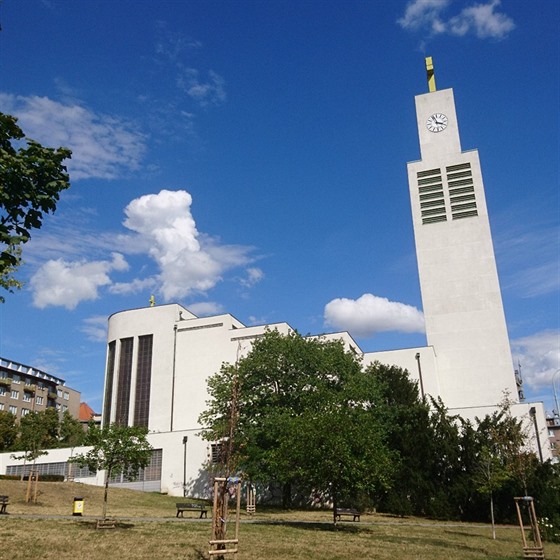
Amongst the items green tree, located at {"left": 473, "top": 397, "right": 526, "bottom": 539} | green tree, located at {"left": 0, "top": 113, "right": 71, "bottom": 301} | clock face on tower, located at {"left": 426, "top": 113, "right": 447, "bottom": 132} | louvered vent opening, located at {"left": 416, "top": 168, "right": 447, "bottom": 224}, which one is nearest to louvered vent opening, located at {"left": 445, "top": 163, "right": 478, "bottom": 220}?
louvered vent opening, located at {"left": 416, "top": 168, "right": 447, "bottom": 224}

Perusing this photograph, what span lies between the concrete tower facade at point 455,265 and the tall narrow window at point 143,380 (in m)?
28.6

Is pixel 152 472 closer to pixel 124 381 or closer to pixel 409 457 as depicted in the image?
pixel 124 381

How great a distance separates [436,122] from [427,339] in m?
24.4

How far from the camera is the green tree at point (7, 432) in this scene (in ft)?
212

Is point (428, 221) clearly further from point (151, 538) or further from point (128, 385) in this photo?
point (151, 538)

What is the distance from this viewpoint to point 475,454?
35188 millimetres

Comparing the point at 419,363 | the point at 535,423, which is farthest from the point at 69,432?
the point at 535,423

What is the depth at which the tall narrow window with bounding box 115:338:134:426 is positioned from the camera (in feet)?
191

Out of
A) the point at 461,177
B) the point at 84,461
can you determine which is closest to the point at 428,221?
the point at 461,177

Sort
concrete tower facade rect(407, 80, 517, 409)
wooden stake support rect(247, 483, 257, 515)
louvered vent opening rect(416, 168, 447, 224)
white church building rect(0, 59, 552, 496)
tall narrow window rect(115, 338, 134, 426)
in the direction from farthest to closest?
1. tall narrow window rect(115, 338, 134, 426)
2. louvered vent opening rect(416, 168, 447, 224)
3. concrete tower facade rect(407, 80, 517, 409)
4. white church building rect(0, 59, 552, 496)
5. wooden stake support rect(247, 483, 257, 515)

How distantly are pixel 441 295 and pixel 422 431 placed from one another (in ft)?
66.5

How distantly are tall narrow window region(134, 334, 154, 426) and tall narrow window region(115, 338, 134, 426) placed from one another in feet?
3.84

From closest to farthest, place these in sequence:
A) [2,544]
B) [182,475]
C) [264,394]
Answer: [2,544], [264,394], [182,475]

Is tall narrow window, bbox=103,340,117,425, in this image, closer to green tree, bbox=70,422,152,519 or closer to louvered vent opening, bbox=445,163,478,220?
green tree, bbox=70,422,152,519
